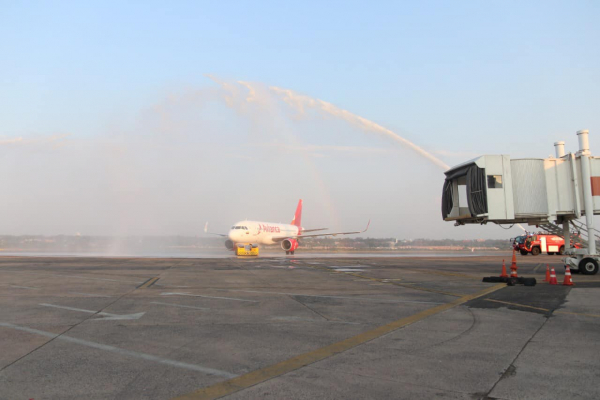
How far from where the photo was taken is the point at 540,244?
1823 inches

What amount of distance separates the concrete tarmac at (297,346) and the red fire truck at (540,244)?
123 ft

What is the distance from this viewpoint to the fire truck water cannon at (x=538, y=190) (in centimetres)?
1855

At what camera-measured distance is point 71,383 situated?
4887 mm

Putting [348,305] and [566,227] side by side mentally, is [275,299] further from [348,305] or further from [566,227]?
[566,227]

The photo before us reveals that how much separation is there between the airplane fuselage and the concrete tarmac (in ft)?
110

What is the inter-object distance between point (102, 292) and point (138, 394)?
9.82m

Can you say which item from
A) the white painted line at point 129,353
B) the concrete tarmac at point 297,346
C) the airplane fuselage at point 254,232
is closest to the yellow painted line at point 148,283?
the concrete tarmac at point 297,346

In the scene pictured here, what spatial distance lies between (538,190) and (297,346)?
1722 cm

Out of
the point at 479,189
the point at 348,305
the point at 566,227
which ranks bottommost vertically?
the point at 348,305

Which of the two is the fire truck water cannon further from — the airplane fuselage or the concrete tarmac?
the airplane fuselage

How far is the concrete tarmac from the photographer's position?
15.6ft

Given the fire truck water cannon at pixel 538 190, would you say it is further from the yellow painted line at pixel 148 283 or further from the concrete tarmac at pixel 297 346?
the yellow painted line at pixel 148 283

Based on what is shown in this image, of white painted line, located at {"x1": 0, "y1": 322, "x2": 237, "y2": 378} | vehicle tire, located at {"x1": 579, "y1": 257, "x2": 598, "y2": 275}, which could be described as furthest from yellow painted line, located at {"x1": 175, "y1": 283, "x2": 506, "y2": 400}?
vehicle tire, located at {"x1": 579, "y1": 257, "x2": 598, "y2": 275}

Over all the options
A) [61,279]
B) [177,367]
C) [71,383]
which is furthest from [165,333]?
[61,279]
